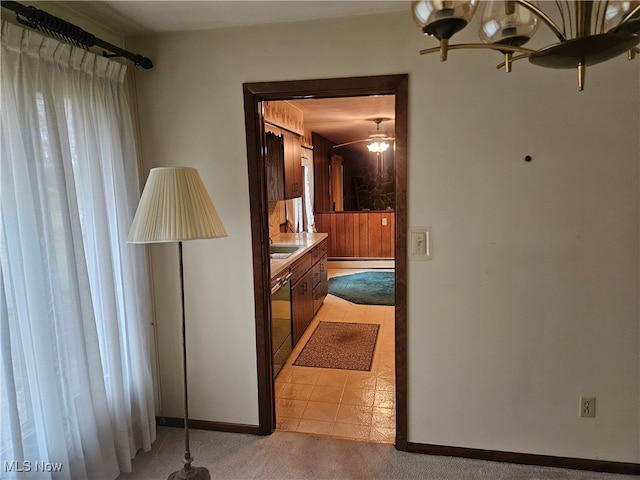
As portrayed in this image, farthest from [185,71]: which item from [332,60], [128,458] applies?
[128,458]

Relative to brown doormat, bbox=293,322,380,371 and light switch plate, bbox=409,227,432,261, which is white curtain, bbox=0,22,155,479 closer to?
light switch plate, bbox=409,227,432,261

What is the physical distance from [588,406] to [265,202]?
78.9 inches

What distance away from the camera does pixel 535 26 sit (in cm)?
113

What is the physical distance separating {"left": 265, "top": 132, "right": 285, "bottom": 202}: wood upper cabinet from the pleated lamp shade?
1.90 meters

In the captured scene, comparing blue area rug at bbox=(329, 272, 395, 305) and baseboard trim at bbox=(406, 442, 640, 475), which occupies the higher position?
blue area rug at bbox=(329, 272, 395, 305)

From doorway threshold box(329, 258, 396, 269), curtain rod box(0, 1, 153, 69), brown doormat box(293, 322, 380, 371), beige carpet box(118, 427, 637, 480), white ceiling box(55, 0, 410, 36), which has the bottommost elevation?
beige carpet box(118, 427, 637, 480)

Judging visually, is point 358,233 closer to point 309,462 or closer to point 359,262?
point 359,262

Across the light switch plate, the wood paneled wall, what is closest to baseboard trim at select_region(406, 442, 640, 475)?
the light switch plate

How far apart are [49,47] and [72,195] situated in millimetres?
608

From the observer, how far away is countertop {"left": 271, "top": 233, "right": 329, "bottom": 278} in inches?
125

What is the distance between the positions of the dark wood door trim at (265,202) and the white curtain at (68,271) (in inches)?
25.0

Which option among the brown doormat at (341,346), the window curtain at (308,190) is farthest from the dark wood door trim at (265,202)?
the window curtain at (308,190)

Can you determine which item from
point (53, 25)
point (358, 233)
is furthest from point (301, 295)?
point (358, 233)

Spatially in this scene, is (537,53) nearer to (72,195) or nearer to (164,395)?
(72,195)
